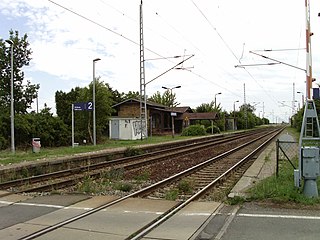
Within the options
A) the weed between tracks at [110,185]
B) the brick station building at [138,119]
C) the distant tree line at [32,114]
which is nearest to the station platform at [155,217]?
the weed between tracks at [110,185]

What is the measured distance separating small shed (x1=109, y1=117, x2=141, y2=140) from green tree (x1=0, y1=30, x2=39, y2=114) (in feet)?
34.9

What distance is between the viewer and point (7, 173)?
15008 mm

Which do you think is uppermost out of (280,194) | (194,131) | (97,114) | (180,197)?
(97,114)

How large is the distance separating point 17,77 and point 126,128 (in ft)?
47.9

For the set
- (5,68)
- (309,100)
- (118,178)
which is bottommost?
(118,178)

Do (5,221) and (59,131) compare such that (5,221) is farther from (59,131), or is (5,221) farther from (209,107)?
(209,107)

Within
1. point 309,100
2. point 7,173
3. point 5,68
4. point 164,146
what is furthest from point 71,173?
point 5,68

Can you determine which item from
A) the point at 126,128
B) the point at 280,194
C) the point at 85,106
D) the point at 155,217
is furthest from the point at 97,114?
the point at 155,217

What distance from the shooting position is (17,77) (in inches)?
1892

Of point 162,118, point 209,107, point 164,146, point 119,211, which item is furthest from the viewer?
point 209,107

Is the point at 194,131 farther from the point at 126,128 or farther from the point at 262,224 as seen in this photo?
the point at 262,224

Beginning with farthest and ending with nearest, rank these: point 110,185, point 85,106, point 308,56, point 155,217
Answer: point 85,106 < point 110,185 < point 308,56 < point 155,217

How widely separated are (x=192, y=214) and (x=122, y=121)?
3896 centimetres

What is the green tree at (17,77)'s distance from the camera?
154ft
